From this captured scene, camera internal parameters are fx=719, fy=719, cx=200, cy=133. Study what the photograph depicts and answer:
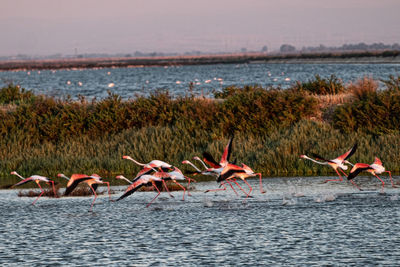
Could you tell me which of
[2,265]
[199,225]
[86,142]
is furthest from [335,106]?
[2,265]

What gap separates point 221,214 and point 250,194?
252cm

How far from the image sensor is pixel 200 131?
22828mm

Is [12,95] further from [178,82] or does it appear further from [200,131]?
[178,82]

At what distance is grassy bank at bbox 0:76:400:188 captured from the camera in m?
20.2

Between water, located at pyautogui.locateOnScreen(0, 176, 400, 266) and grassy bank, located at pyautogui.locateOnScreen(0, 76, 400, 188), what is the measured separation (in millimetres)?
3872

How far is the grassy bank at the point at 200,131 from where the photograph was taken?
20.2 m

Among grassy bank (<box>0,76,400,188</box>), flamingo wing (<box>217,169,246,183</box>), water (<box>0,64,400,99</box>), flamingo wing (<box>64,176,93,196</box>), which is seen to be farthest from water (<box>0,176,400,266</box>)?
water (<box>0,64,400,99</box>)

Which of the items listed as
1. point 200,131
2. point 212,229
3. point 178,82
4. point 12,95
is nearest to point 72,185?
point 212,229

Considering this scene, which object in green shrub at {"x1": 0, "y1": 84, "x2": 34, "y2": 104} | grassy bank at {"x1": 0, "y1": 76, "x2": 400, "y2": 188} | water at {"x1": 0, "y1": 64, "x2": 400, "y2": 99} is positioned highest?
green shrub at {"x1": 0, "y1": 84, "x2": 34, "y2": 104}

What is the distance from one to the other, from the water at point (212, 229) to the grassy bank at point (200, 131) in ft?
12.7

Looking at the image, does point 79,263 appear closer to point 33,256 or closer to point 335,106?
point 33,256

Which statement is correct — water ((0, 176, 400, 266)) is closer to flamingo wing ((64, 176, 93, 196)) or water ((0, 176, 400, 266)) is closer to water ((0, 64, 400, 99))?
flamingo wing ((64, 176, 93, 196))

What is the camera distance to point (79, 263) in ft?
31.2

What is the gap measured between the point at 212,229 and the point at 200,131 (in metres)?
11.2
